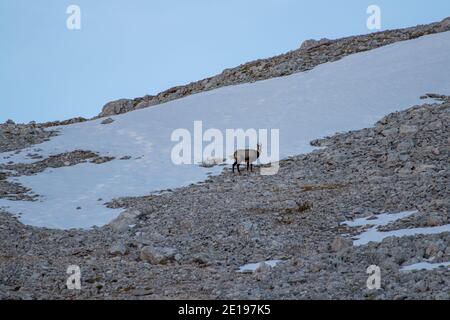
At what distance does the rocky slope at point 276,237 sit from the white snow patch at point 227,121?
1.89 m

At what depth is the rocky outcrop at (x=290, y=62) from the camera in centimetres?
5253

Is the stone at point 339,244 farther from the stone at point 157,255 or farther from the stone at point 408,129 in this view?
the stone at point 408,129

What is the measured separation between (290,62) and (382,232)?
1438 inches

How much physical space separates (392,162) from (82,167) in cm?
1671

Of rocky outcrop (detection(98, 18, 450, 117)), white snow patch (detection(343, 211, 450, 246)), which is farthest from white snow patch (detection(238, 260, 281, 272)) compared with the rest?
rocky outcrop (detection(98, 18, 450, 117))

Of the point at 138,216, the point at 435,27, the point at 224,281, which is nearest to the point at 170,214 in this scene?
the point at 138,216

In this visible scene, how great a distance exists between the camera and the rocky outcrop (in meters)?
52.5

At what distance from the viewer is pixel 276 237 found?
1911 centimetres

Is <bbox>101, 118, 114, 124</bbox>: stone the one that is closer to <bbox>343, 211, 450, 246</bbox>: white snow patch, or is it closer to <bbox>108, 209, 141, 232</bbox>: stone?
<bbox>108, 209, 141, 232</bbox>: stone

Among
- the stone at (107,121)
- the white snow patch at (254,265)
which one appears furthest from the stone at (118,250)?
the stone at (107,121)

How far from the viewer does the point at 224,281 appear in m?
14.7

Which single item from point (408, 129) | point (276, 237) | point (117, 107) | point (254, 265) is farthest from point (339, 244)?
point (117, 107)

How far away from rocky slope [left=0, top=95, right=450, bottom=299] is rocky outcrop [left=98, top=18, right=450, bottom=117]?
20682 mm
